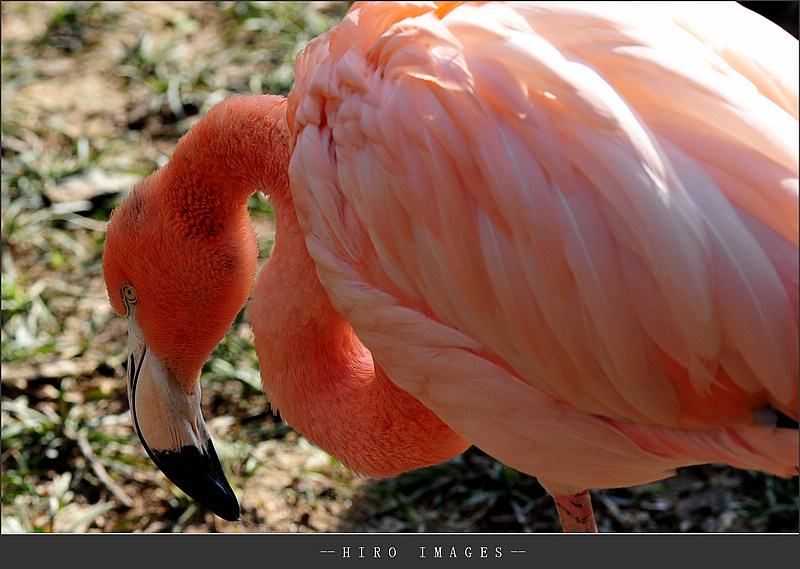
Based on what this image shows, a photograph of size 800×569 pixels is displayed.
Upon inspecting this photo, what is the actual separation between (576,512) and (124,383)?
181 centimetres

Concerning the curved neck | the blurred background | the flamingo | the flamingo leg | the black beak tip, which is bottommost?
the blurred background

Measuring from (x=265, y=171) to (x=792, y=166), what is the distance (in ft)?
3.60

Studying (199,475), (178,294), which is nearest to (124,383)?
(199,475)

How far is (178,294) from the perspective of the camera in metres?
2.18

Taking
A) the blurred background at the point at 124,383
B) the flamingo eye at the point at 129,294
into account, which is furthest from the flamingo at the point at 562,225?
the blurred background at the point at 124,383

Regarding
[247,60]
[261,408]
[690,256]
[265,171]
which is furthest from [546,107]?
[247,60]

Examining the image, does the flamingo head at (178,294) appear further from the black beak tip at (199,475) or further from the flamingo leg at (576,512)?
the flamingo leg at (576,512)

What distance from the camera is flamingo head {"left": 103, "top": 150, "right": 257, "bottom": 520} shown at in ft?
7.06

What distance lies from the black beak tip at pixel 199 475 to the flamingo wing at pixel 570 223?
68 centimetres

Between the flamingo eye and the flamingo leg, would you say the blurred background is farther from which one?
the flamingo eye

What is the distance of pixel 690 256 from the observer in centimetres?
154

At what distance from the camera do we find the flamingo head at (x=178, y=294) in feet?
7.06

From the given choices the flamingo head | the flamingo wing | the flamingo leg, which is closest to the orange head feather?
the flamingo head

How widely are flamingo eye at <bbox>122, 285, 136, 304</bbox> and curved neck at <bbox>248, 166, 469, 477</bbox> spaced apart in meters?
0.31
